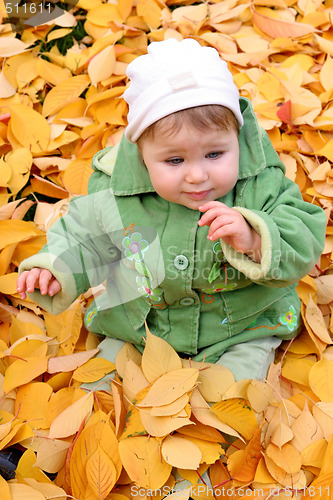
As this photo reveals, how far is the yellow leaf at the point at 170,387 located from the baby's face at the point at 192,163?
0.38m

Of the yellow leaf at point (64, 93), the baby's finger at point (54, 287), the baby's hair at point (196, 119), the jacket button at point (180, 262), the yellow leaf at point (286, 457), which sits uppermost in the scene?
the baby's hair at point (196, 119)

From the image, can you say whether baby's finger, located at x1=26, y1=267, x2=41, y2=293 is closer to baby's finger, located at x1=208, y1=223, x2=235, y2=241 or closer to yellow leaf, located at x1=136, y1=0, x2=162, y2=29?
baby's finger, located at x1=208, y1=223, x2=235, y2=241

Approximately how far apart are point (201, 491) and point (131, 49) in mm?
1457

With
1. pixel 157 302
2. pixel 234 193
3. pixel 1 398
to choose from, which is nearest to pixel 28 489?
pixel 1 398

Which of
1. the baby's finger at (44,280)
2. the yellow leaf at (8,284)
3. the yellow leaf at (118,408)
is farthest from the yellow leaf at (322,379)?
the yellow leaf at (8,284)

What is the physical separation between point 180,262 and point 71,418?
1.40 feet

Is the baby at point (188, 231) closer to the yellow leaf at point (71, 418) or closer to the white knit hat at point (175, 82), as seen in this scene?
the white knit hat at point (175, 82)

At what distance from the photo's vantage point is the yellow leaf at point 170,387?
1.19m

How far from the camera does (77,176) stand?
1.72m

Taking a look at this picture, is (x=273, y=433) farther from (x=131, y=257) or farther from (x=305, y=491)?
(x=131, y=257)

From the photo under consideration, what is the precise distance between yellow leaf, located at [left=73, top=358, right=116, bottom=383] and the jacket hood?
434 mm

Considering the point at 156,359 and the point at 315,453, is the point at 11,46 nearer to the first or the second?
the point at 156,359

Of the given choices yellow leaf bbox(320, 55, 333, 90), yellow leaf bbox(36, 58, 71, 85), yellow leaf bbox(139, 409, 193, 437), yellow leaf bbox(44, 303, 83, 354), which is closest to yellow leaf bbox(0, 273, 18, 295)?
yellow leaf bbox(44, 303, 83, 354)

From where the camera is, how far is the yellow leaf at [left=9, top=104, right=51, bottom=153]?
1.77 meters
